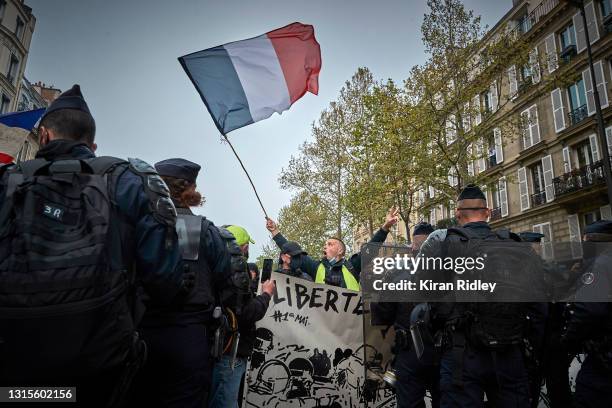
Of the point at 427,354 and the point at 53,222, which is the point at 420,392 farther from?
the point at 53,222

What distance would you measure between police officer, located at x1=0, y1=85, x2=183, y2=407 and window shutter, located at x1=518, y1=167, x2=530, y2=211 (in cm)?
2532

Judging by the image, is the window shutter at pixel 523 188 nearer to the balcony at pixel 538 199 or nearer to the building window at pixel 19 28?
the balcony at pixel 538 199

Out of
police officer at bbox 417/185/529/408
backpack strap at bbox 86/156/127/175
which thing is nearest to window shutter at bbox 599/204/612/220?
police officer at bbox 417/185/529/408

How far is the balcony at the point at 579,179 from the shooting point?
748 inches

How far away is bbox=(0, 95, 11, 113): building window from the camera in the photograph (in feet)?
93.5

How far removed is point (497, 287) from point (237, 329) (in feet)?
6.63

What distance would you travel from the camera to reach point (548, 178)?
2241 cm

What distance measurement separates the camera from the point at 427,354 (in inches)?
142

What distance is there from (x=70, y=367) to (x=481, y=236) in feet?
9.41

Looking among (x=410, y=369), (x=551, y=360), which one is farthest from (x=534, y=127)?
(x=410, y=369)

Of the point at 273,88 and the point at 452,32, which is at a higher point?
the point at 452,32

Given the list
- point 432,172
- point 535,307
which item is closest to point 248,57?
point 535,307

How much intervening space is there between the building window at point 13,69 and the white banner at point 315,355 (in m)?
33.6

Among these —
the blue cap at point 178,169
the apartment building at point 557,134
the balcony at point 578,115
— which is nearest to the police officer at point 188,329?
the blue cap at point 178,169
